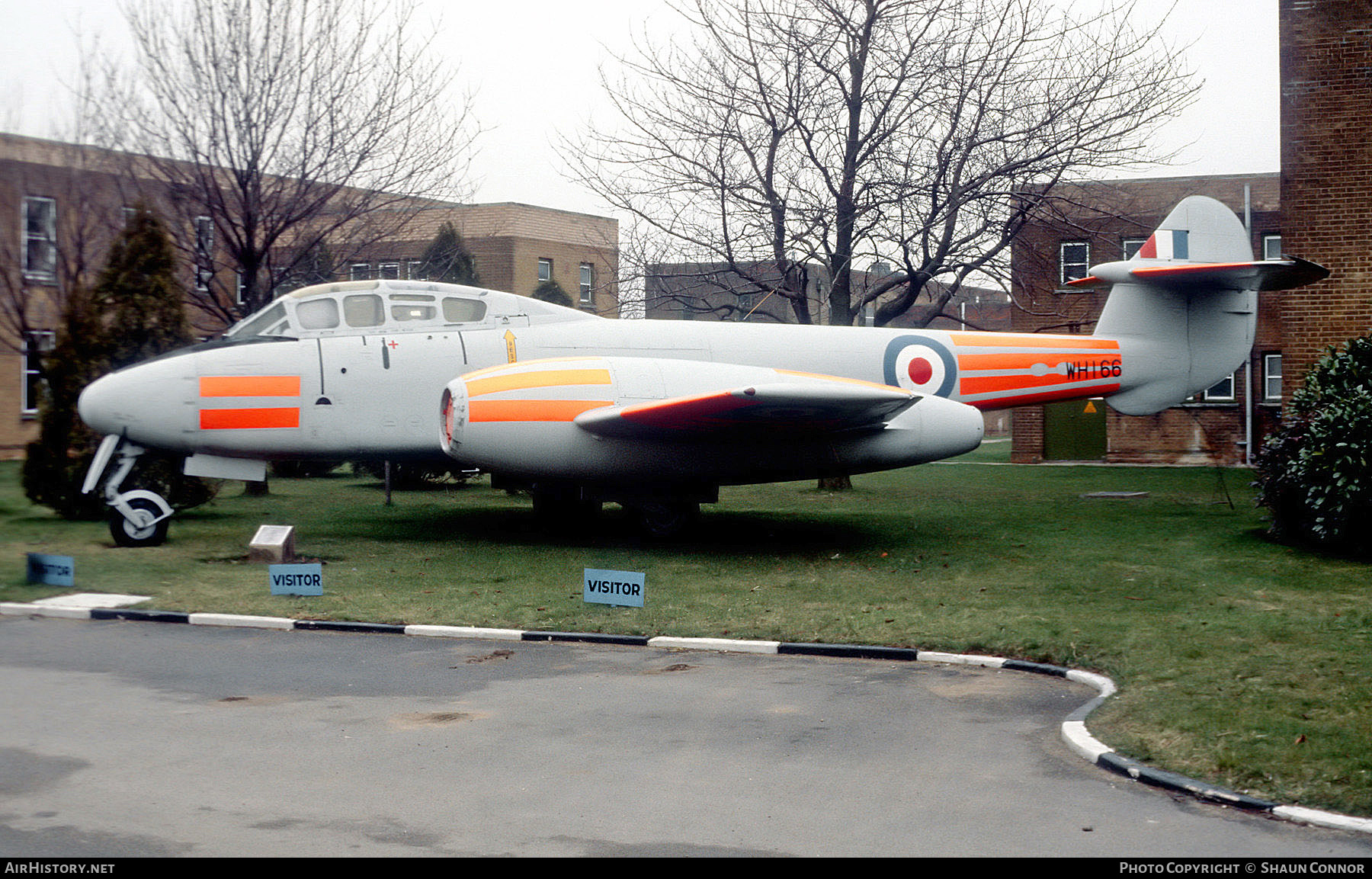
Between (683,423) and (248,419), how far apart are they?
17.0 ft

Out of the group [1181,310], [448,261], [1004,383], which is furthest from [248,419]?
[448,261]

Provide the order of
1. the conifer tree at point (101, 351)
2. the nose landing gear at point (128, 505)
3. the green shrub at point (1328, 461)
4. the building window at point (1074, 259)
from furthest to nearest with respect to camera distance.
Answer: the building window at point (1074, 259)
the conifer tree at point (101, 351)
the nose landing gear at point (128, 505)
the green shrub at point (1328, 461)

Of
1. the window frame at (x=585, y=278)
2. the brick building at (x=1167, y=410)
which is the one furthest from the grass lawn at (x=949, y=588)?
the window frame at (x=585, y=278)

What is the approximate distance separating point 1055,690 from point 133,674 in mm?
5858

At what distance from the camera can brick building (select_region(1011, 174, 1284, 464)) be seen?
29875 millimetres

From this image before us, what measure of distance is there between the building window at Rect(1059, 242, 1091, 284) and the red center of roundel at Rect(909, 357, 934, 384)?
742 inches

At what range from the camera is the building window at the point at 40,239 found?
60.2 ft

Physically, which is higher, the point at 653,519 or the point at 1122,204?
the point at 1122,204

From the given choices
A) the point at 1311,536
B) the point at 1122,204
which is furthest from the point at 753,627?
the point at 1122,204

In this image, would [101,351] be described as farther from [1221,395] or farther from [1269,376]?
[1269,376]

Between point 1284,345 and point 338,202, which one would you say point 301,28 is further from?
point 1284,345

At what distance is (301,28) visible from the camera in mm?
19922

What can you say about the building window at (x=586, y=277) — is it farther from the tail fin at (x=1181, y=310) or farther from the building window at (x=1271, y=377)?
the tail fin at (x=1181, y=310)

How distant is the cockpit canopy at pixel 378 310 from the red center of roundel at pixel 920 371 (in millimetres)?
4425
